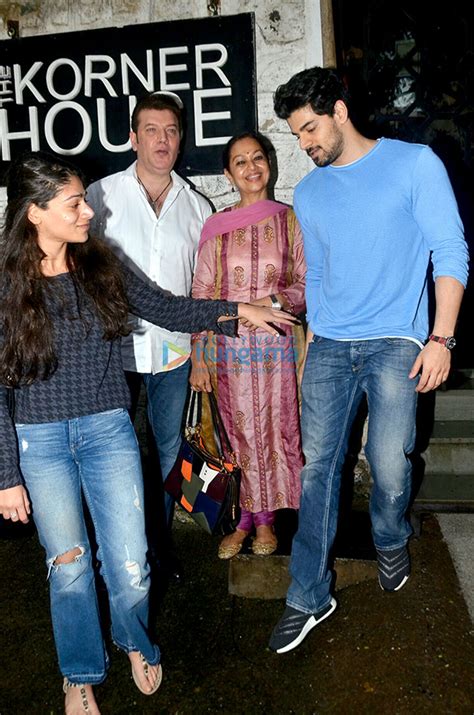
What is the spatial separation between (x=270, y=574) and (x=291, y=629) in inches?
18.3

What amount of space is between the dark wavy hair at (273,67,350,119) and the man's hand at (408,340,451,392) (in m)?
1.05

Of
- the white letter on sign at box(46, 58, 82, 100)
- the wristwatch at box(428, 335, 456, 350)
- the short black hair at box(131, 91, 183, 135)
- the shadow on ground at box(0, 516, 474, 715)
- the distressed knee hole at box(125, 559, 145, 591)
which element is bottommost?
the shadow on ground at box(0, 516, 474, 715)

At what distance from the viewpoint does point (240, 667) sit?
2.60m

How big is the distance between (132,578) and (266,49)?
296 cm

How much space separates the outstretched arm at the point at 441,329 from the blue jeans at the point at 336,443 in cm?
12

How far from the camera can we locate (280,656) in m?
2.65

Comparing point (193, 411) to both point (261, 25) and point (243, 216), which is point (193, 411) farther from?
point (261, 25)

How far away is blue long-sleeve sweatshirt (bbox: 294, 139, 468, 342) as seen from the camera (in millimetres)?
2402

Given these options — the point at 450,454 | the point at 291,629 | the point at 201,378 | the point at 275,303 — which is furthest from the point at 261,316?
the point at 450,454

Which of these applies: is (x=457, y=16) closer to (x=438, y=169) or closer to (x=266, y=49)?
(x=266, y=49)

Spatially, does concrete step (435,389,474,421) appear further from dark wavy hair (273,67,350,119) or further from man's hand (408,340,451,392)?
dark wavy hair (273,67,350,119)

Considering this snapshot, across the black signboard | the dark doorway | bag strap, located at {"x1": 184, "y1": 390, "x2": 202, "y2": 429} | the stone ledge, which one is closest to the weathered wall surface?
the black signboard

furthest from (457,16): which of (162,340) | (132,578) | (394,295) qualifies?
(132,578)

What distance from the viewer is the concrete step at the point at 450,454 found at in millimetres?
4035
